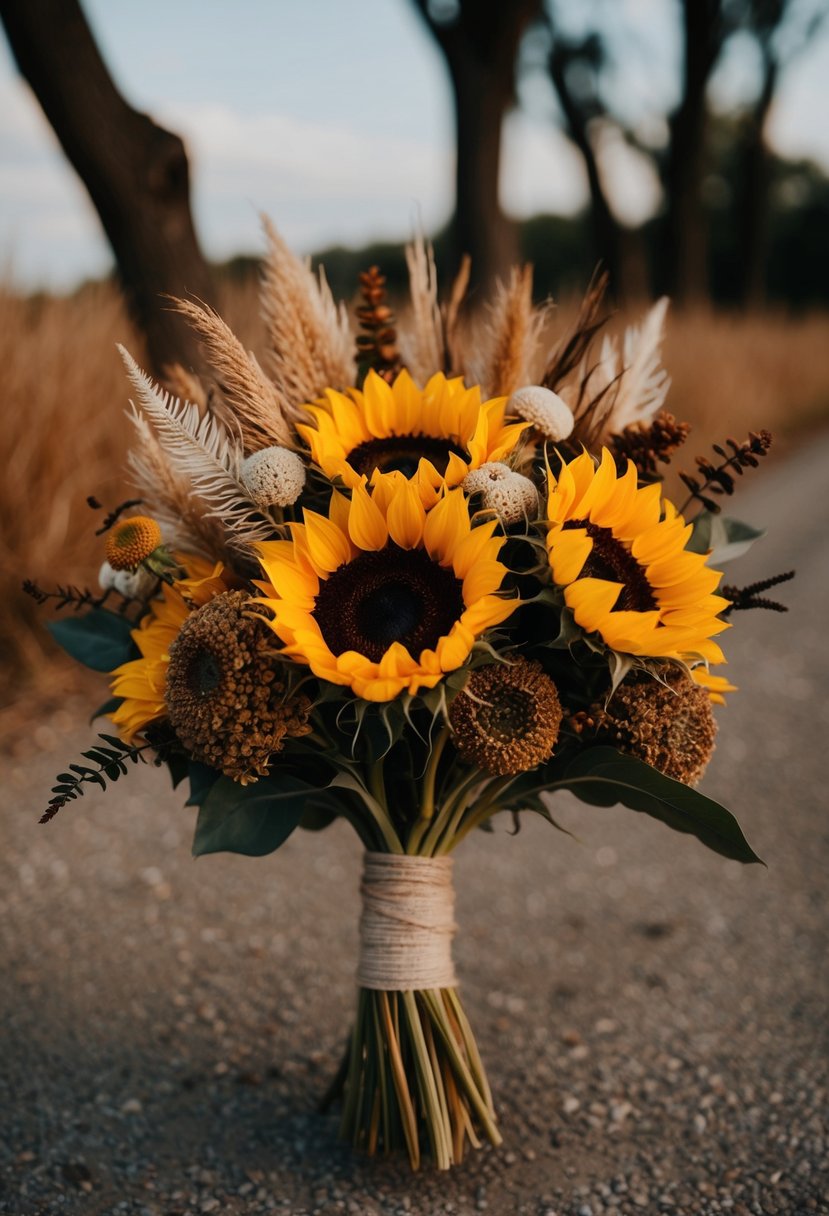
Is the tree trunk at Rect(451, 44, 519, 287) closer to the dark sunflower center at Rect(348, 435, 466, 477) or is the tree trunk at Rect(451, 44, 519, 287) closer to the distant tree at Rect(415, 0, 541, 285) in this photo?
the distant tree at Rect(415, 0, 541, 285)

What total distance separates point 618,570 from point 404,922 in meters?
0.64

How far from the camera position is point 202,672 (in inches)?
49.1

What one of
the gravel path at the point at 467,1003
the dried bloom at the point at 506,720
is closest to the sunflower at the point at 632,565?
the dried bloom at the point at 506,720

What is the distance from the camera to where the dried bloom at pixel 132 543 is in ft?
4.29

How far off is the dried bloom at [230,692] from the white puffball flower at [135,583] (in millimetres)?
182

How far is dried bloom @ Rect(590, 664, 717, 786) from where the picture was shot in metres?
1.33

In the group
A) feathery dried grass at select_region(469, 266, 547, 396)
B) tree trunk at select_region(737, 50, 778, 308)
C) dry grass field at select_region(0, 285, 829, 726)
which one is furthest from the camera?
tree trunk at select_region(737, 50, 778, 308)

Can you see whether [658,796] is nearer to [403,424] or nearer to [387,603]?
[387,603]

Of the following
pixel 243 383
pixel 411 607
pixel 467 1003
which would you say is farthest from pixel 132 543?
pixel 467 1003

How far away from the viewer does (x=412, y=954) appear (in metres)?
1.57

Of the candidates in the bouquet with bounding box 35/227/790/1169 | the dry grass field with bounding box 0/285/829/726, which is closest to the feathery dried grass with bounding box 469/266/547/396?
the bouquet with bounding box 35/227/790/1169

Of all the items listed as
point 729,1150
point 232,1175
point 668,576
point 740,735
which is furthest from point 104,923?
point 740,735

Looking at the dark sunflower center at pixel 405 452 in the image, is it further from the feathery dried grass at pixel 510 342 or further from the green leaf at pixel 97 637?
the green leaf at pixel 97 637

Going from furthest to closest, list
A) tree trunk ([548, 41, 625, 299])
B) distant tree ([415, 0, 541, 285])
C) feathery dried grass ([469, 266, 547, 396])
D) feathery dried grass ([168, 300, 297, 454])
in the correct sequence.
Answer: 1. tree trunk ([548, 41, 625, 299])
2. distant tree ([415, 0, 541, 285])
3. feathery dried grass ([469, 266, 547, 396])
4. feathery dried grass ([168, 300, 297, 454])
